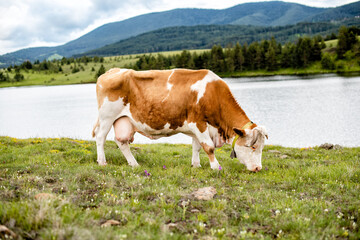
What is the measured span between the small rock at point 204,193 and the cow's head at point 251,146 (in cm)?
225

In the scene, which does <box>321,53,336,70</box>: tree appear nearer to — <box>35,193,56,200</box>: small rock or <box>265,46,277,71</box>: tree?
<box>265,46,277,71</box>: tree

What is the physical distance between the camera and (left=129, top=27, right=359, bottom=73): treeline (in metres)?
113

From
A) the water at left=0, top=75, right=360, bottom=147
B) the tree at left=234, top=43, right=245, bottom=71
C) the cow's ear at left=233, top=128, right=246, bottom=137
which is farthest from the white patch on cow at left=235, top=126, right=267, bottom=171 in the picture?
the tree at left=234, top=43, right=245, bottom=71

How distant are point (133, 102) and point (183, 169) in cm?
270

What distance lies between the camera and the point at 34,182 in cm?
646

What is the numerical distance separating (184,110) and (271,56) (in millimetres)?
121310

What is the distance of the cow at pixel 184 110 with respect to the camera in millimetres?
8547

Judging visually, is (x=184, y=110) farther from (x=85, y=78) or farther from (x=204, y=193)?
(x=85, y=78)

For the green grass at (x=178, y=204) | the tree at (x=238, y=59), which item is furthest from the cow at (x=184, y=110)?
the tree at (x=238, y=59)

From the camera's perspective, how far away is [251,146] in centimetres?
843

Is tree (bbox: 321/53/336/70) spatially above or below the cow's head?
above

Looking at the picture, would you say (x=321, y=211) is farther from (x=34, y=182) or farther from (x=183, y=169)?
(x=34, y=182)

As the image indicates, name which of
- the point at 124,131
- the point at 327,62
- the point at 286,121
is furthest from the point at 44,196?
the point at 327,62

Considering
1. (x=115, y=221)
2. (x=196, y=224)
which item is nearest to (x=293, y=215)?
(x=196, y=224)
